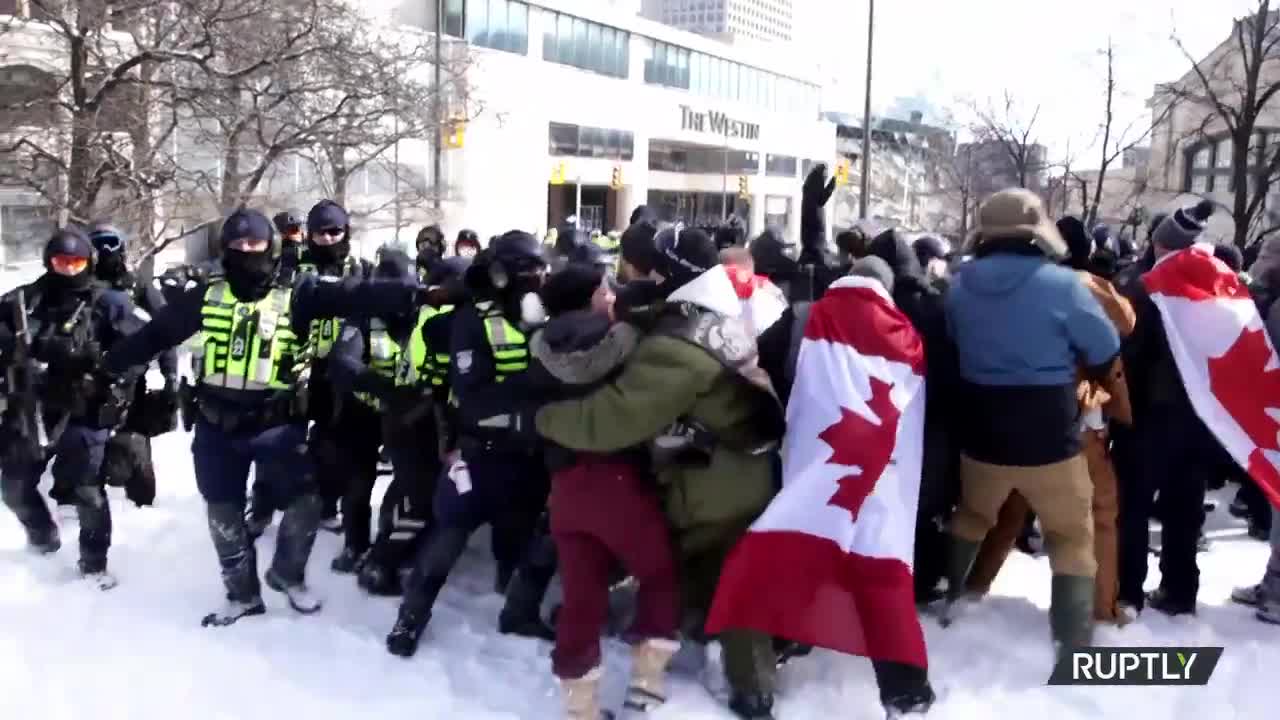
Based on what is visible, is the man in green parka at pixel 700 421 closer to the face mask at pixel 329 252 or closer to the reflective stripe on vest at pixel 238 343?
the reflective stripe on vest at pixel 238 343

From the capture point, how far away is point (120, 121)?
10.7 m

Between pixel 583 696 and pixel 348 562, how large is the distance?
2.27 meters

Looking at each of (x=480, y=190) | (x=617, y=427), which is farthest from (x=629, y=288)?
(x=480, y=190)

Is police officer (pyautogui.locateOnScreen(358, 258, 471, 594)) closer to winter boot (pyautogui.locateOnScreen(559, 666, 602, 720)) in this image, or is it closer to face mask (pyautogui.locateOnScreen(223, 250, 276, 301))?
face mask (pyautogui.locateOnScreen(223, 250, 276, 301))

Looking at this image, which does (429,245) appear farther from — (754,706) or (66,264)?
(754,706)

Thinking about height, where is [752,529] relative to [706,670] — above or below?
above

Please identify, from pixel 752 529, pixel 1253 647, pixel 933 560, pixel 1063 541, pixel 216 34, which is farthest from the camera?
pixel 216 34

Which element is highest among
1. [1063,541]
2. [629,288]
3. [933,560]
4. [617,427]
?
[629,288]

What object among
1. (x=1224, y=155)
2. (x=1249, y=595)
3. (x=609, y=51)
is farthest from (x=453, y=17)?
(x=1249, y=595)

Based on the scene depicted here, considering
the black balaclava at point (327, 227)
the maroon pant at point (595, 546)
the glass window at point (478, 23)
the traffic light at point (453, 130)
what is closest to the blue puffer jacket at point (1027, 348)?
the maroon pant at point (595, 546)

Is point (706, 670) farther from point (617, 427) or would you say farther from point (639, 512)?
point (617, 427)

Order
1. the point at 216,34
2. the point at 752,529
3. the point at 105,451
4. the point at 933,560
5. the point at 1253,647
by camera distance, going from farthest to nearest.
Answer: the point at 216,34, the point at 105,451, the point at 933,560, the point at 1253,647, the point at 752,529

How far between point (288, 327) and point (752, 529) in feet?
7.88

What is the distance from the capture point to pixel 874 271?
4.12 m
